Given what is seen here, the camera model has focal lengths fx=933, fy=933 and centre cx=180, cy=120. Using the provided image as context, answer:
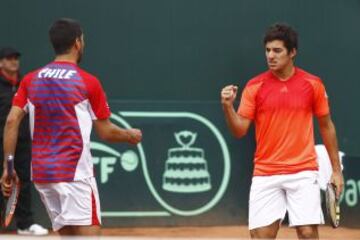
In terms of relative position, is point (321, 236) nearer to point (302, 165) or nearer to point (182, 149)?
point (182, 149)

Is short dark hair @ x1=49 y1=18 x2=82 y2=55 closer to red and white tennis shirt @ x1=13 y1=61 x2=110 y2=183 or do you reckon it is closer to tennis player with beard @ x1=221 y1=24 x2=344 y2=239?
red and white tennis shirt @ x1=13 y1=61 x2=110 y2=183

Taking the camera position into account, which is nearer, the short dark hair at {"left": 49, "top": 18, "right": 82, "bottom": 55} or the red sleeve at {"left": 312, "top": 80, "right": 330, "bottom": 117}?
the short dark hair at {"left": 49, "top": 18, "right": 82, "bottom": 55}

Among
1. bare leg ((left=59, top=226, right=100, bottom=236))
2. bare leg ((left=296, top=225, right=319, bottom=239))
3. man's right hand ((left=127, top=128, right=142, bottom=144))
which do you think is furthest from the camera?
bare leg ((left=296, top=225, right=319, bottom=239))

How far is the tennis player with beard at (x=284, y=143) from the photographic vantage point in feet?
20.3

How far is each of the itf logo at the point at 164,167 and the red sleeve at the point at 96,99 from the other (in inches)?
146

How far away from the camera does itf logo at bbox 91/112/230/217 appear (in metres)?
9.47

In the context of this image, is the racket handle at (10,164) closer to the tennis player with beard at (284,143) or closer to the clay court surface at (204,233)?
the tennis player with beard at (284,143)

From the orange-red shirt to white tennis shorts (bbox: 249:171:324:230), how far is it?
55 mm

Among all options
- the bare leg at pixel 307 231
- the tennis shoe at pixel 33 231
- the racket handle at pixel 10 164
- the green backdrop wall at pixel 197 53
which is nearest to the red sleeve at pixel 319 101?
the bare leg at pixel 307 231

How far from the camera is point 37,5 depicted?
9.28 metres

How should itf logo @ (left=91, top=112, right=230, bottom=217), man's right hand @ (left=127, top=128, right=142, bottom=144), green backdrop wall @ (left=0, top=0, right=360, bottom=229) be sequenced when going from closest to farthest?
1. man's right hand @ (left=127, top=128, right=142, bottom=144)
2. green backdrop wall @ (left=0, top=0, right=360, bottom=229)
3. itf logo @ (left=91, top=112, right=230, bottom=217)

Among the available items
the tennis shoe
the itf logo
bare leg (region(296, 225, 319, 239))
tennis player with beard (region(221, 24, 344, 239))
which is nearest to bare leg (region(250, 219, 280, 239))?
tennis player with beard (region(221, 24, 344, 239))

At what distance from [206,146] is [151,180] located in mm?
678

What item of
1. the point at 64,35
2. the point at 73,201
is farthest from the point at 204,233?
the point at 64,35
